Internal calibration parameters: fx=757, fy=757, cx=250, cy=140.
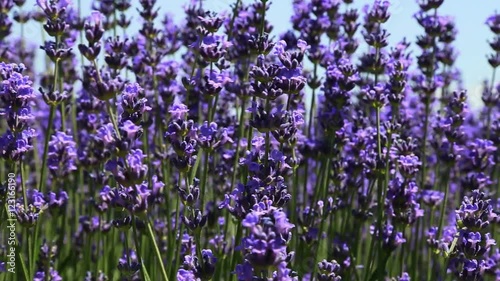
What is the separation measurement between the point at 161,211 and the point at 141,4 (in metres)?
1.47

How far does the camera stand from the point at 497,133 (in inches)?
217

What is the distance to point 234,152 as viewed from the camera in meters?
4.90

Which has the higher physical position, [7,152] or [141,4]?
[141,4]

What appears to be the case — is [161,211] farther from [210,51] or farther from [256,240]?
[256,240]

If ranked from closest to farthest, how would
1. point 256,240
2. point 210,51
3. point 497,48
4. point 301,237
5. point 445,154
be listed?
point 256,240, point 210,51, point 301,237, point 445,154, point 497,48

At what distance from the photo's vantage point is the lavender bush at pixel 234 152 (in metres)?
3.08

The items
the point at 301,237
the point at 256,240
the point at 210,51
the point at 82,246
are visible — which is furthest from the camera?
the point at 82,246

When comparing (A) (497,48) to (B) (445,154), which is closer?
(B) (445,154)

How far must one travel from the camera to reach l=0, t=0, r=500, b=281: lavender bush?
3084mm

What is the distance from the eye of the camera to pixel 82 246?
5230 millimetres

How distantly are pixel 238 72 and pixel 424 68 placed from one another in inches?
58.0

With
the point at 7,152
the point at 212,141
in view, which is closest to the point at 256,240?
the point at 212,141

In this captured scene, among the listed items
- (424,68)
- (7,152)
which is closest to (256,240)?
(7,152)

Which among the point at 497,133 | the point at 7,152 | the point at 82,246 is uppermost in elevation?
the point at 497,133
